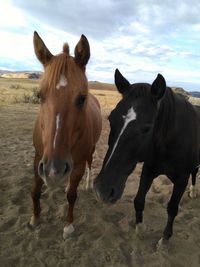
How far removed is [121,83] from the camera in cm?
343

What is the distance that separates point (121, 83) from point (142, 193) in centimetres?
158

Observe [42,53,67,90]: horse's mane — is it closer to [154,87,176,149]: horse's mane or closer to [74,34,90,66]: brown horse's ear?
[74,34,90,66]: brown horse's ear

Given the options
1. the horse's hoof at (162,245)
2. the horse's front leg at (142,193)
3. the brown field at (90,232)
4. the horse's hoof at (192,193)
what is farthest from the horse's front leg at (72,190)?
the horse's hoof at (192,193)

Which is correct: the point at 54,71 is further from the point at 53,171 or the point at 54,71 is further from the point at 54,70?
the point at 53,171

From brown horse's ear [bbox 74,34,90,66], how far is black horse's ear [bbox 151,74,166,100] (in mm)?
875

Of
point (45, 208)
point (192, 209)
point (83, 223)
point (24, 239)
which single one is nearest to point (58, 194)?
point (45, 208)

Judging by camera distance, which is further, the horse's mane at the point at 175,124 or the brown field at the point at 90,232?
the brown field at the point at 90,232

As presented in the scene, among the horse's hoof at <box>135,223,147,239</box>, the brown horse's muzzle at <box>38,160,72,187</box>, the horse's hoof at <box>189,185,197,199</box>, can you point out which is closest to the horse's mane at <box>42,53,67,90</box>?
the brown horse's muzzle at <box>38,160,72,187</box>

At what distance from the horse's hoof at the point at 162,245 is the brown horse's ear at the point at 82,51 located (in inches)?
95.2

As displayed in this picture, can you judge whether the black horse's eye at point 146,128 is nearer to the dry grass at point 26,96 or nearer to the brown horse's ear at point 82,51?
the brown horse's ear at point 82,51

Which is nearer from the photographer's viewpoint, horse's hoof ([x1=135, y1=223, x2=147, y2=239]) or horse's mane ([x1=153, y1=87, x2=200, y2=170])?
horse's mane ([x1=153, y1=87, x2=200, y2=170])

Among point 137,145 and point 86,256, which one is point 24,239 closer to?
point 86,256

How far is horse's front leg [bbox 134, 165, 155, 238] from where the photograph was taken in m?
4.19

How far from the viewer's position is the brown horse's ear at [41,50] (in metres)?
3.52
